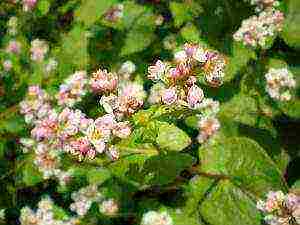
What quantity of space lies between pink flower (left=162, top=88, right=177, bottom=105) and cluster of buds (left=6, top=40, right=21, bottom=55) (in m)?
2.54

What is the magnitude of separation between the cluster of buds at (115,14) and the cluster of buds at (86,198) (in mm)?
1132

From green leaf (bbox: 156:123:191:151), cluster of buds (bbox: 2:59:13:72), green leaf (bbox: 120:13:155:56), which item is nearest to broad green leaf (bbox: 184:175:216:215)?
green leaf (bbox: 156:123:191:151)

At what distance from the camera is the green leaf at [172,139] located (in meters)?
Result: 2.16

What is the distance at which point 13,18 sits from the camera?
13.2ft

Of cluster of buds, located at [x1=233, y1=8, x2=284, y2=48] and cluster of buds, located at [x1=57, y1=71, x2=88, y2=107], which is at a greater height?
cluster of buds, located at [x1=233, y1=8, x2=284, y2=48]

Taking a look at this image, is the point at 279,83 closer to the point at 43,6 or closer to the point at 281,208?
the point at 281,208

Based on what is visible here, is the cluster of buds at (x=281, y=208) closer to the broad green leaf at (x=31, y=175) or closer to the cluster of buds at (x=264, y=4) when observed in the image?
the cluster of buds at (x=264, y=4)

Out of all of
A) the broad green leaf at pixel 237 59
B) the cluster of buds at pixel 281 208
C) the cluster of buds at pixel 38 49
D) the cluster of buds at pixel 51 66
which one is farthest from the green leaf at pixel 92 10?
the cluster of buds at pixel 281 208

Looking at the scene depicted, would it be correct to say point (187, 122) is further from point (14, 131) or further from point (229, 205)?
point (14, 131)

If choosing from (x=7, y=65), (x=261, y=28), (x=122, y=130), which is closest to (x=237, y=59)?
(x=261, y=28)

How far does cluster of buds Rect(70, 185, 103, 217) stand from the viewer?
289cm

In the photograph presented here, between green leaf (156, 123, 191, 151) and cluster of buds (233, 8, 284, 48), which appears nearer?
green leaf (156, 123, 191, 151)

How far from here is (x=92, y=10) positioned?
3344 millimetres

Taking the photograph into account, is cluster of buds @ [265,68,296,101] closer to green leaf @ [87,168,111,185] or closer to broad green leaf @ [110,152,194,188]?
broad green leaf @ [110,152,194,188]
